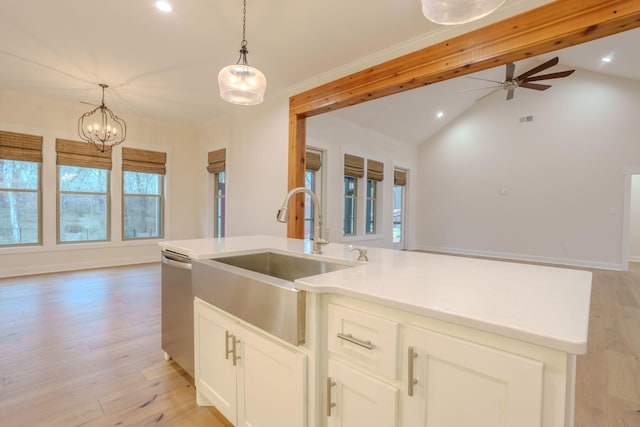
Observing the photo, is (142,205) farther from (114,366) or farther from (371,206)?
(371,206)

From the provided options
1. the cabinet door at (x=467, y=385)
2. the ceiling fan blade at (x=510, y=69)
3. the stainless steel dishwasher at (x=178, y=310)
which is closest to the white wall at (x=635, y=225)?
the ceiling fan blade at (x=510, y=69)

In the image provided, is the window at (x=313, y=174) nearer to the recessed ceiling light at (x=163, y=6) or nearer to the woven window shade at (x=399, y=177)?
the woven window shade at (x=399, y=177)

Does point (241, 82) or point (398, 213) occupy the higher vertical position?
point (241, 82)

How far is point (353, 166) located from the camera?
19.5 ft

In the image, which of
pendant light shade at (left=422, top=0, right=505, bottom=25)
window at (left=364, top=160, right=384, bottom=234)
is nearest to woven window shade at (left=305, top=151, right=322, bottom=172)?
window at (left=364, top=160, right=384, bottom=234)

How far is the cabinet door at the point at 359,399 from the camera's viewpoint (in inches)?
35.9

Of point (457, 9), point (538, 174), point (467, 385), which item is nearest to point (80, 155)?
point (457, 9)

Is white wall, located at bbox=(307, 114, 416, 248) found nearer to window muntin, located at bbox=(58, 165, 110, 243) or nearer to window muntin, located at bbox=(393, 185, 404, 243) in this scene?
window muntin, located at bbox=(393, 185, 404, 243)

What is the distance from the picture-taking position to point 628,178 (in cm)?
568

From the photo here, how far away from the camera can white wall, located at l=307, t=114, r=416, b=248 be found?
210 inches

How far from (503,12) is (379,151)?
14.2 feet

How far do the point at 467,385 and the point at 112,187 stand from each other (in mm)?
6088

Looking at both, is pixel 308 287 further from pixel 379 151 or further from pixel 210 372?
pixel 379 151

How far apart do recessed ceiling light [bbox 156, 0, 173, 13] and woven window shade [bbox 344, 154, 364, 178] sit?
148 inches
